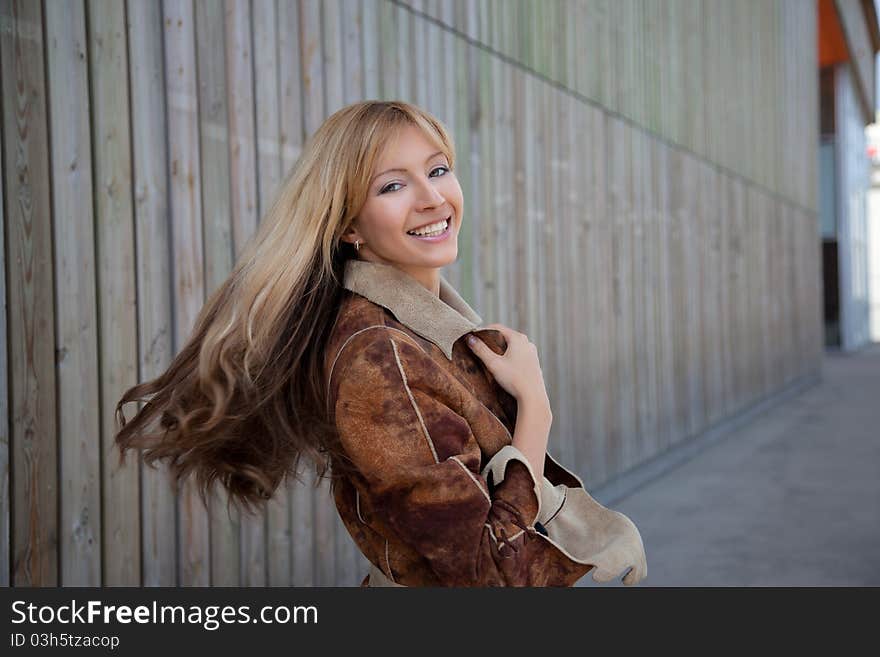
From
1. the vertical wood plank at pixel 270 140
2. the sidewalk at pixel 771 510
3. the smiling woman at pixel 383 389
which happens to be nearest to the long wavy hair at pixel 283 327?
the smiling woman at pixel 383 389

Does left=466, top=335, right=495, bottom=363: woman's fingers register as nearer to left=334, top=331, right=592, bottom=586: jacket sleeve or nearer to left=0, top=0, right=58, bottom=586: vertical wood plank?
left=334, top=331, right=592, bottom=586: jacket sleeve

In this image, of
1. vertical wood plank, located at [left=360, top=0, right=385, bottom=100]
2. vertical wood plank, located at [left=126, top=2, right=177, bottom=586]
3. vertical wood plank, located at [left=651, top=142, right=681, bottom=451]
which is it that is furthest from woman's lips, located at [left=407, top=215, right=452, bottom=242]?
vertical wood plank, located at [left=651, top=142, right=681, bottom=451]

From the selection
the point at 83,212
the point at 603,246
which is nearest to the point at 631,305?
the point at 603,246

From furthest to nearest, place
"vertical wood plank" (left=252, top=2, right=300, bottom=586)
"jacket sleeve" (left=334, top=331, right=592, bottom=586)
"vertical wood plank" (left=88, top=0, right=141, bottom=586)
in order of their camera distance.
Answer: "vertical wood plank" (left=252, top=2, right=300, bottom=586)
"vertical wood plank" (left=88, top=0, right=141, bottom=586)
"jacket sleeve" (left=334, top=331, right=592, bottom=586)

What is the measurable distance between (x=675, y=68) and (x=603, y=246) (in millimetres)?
2316

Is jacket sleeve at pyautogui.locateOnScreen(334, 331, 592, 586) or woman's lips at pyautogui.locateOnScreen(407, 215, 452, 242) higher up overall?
woman's lips at pyautogui.locateOnScreen(407, 215, 452, 242)

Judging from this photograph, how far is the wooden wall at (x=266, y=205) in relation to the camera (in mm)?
2500

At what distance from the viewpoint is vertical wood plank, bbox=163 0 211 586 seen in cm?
293

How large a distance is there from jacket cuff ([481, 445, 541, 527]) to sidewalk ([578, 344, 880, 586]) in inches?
124

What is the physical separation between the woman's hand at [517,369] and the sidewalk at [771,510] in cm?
306

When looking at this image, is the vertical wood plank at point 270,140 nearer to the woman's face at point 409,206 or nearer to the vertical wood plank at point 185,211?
the vertical wood plank at point 185,211

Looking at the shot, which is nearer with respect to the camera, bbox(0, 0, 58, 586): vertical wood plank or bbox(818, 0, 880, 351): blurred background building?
bbox(0, 0, 58, 586): vertical wood plank

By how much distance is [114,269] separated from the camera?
2.71 metres

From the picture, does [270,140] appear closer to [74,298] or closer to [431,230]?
[74,298]
